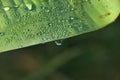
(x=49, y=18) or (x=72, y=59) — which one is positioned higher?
(x=49, y=18)

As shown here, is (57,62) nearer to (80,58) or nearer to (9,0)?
(80,58)

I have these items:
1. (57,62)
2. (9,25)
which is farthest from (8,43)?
(57,62)

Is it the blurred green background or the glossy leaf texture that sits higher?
the glossy leaf texture

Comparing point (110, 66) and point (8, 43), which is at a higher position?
point (8, 43)

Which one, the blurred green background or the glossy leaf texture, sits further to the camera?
the blurred green background

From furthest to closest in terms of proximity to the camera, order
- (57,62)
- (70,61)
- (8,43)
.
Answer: (70,61), (57,62), (8,43)
